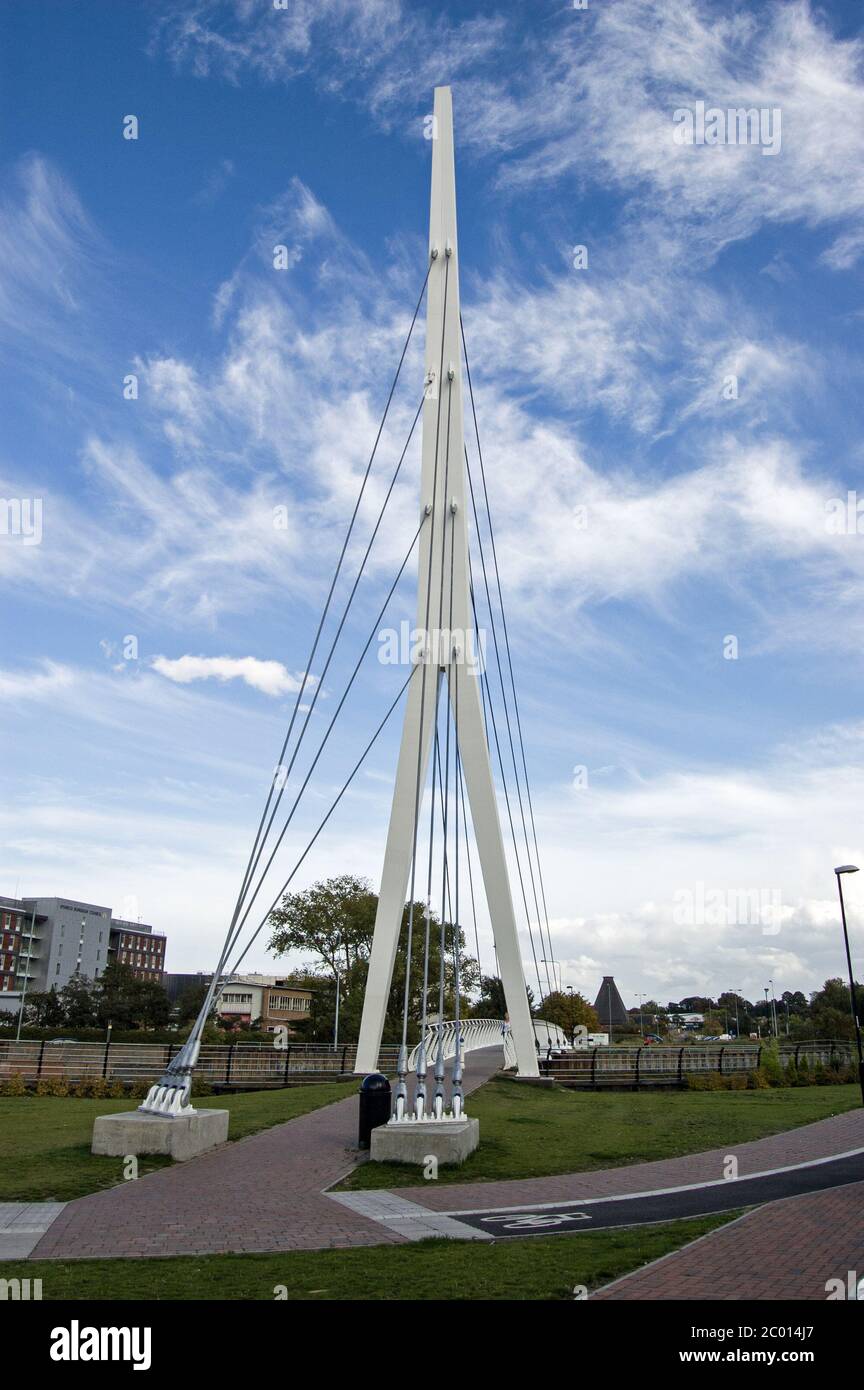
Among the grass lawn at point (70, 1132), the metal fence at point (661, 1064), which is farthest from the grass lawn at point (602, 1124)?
the grass lawn at point (70, 1132)

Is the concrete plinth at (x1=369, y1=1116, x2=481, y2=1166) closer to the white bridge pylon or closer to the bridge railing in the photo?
the white bridge pylon

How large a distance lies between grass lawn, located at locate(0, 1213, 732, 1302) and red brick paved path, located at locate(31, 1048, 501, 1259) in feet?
1.68

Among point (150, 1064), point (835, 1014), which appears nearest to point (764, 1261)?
point (150, 1064)

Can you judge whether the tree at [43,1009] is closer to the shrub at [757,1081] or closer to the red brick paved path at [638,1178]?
the shrub at [757,1081]

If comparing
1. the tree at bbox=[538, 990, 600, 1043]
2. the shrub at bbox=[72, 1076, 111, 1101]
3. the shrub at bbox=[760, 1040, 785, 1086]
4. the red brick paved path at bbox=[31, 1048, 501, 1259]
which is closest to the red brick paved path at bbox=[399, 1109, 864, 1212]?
the red brick paved path at bbox=[31, 1048, 501, 1259]

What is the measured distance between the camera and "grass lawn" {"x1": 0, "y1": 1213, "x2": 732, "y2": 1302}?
6512 mm

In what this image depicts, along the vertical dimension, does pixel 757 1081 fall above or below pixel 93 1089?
below

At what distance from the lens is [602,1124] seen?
1736 cm

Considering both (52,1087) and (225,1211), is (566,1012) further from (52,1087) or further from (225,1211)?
(225,1211)

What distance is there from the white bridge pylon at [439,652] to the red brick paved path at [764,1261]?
11342mm

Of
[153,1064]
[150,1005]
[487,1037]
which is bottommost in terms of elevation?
[487,1037]

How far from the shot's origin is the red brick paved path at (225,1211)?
8320 millimetres

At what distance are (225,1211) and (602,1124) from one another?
941 cm

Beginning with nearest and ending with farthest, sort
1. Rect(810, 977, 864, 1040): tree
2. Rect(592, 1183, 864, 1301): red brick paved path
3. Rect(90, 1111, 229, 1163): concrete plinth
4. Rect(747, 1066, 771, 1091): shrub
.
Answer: Rect(592, 1183, 864, 1301): red brick paved path, Rect(90, 1111, 229, 1163): concrete plinth, Rect(747, 1066, 771, 1091): shrub, Rect(810, 977, 864, 1040): tree
